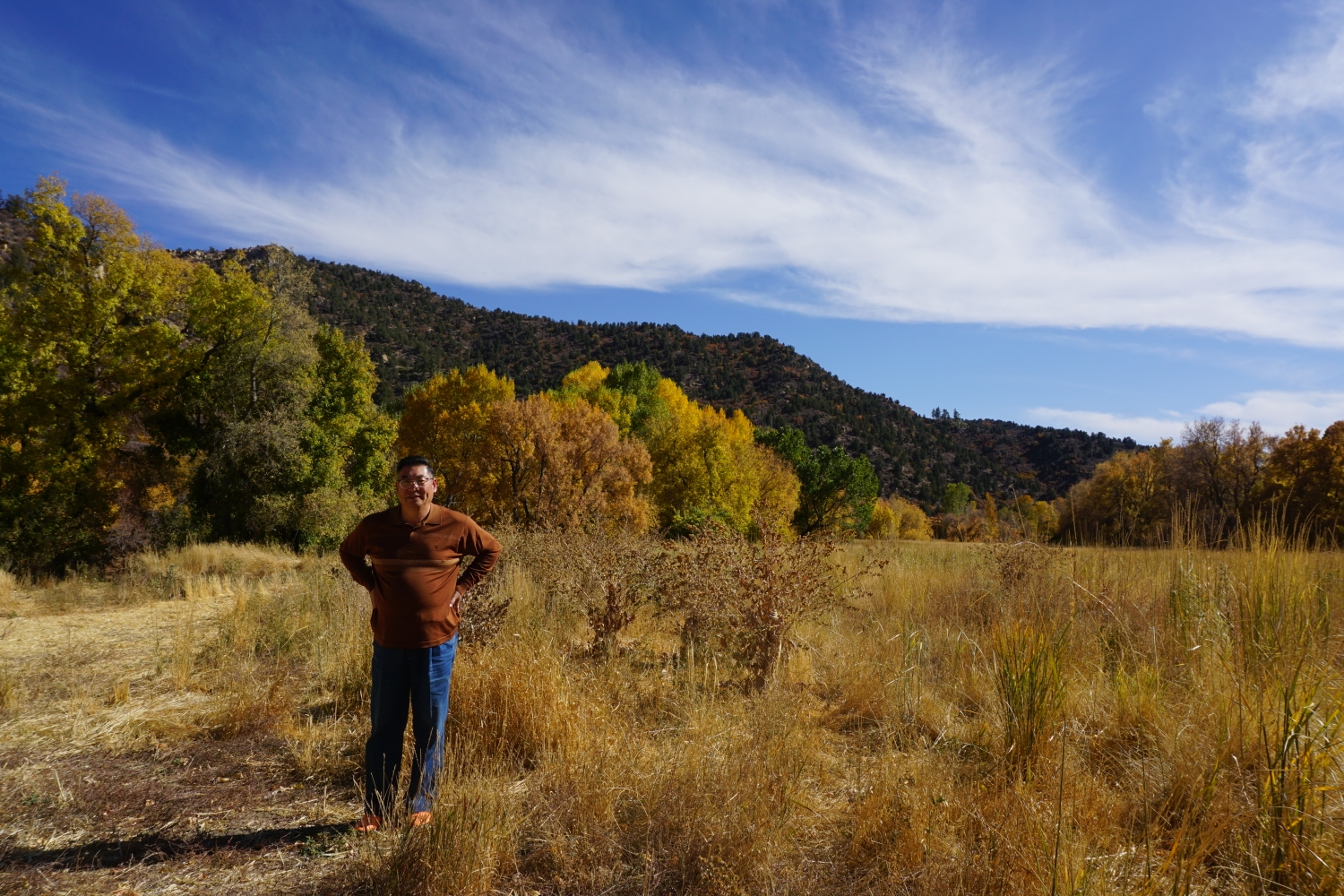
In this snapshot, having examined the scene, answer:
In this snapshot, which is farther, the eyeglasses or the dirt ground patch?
the eyeglasses

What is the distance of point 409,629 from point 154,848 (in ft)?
5.09

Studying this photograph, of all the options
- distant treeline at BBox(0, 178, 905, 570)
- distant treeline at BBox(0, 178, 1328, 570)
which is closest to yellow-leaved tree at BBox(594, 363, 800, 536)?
distant treeline at BBox(0, 178, 1328, 570)

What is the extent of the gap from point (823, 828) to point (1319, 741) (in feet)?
6.54

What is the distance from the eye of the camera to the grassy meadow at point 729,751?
8.91 ft

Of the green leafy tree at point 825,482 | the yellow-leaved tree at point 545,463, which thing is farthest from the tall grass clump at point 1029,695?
the green leafy tree at point 825,482

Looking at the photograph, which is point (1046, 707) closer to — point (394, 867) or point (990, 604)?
point (394, 867)

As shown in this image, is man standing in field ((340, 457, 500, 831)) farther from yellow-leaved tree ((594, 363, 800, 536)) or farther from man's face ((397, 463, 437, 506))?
yellow-leaved tree ((594, 363, 800, 536))

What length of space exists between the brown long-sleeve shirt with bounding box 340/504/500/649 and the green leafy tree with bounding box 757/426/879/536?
1749 inches

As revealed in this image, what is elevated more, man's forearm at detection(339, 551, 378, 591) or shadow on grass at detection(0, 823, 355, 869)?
man's forearm at detection(339, 551, 378, 591)

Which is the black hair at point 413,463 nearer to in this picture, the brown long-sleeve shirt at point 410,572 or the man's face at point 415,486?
the man's face at point 415,486

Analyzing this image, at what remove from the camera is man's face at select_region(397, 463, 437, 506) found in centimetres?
345

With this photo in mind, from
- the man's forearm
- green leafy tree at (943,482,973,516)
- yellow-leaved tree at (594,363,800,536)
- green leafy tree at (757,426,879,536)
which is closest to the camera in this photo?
the man's forearm

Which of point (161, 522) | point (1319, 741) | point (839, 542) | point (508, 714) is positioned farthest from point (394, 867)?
point (161, 522)

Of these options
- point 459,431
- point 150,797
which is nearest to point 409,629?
point 150,797
